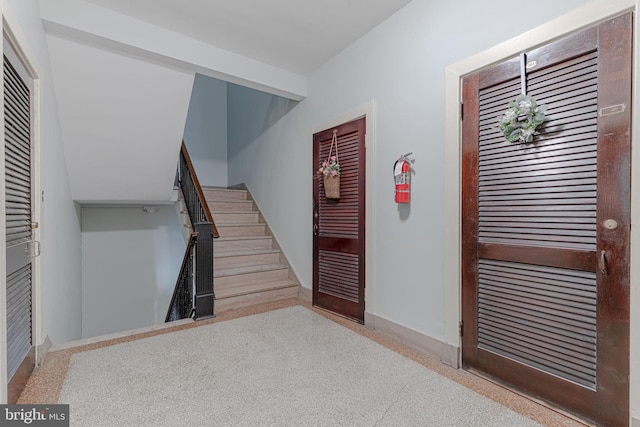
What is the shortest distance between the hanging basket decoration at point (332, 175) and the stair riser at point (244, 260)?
1391 millimetres

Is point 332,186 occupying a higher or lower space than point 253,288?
higher

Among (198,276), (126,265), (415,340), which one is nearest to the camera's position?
Result: (415,340)

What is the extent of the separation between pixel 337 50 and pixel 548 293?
2.73 metres

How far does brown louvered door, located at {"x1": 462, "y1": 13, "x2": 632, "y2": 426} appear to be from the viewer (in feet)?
4.94

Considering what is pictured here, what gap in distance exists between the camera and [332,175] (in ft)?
10.1

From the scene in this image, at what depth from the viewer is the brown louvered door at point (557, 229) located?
151cm

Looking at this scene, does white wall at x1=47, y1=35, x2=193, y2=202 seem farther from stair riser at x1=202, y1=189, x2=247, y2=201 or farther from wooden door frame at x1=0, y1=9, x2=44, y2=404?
stair riser at x1=202, y1=189, x2=247, y2=201

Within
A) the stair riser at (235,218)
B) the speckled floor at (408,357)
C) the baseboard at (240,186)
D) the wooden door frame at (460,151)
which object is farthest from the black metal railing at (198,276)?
the wooden door frame at (460,151)

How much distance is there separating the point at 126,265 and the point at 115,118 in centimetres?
275

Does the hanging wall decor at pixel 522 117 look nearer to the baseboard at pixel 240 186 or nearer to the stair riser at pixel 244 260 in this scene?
the stair riser at pixel 244 260

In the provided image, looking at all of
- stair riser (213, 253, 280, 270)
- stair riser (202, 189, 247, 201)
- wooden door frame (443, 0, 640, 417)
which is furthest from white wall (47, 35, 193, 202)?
wooden door frame (443, 0, 640, 417)

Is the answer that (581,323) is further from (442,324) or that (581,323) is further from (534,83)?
(534,83)

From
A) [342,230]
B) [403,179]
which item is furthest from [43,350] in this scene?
[403,179]

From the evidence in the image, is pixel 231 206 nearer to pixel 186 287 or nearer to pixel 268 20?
pixel 186 287
